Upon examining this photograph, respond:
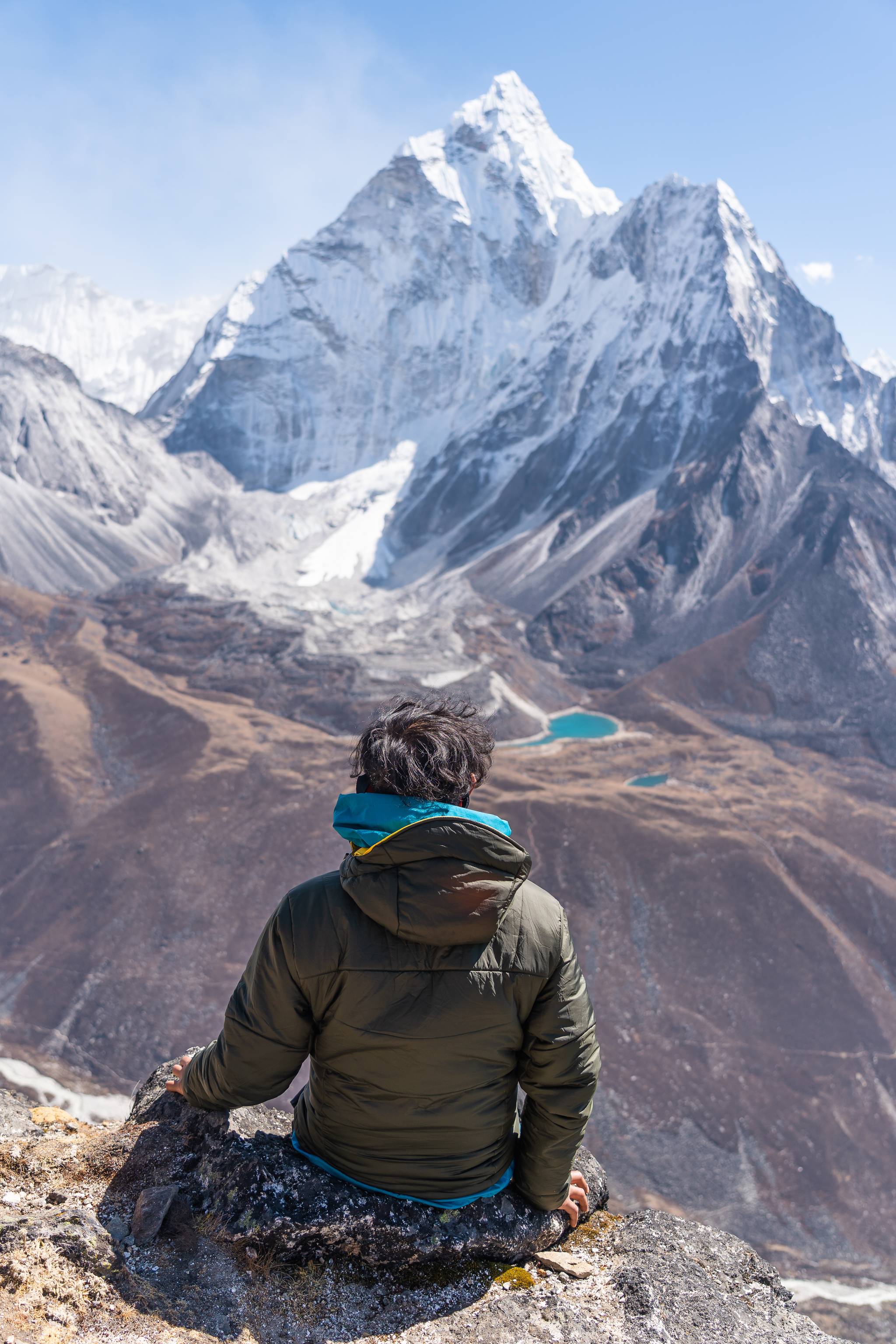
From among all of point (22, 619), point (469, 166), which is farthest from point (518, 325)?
point (22, 619)

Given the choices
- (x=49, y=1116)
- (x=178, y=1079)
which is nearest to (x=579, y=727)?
(x=49, y=1116)

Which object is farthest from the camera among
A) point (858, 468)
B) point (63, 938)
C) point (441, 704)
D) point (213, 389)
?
point (213, 389)

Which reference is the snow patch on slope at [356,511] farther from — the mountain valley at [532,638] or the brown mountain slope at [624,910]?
the brown mountain slope at [624,910]

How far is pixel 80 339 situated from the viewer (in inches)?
6890

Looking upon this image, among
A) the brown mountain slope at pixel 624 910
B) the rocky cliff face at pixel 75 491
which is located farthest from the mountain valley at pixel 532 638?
the rocky cliff face at pixel 75 491

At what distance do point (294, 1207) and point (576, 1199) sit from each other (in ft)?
3.25

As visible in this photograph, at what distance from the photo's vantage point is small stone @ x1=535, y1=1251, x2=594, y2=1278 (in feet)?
8.58

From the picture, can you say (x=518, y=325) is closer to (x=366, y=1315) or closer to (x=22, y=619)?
(x=22, y=619)

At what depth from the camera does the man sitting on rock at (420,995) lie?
2125 mm

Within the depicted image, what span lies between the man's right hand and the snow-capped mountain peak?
117 metres

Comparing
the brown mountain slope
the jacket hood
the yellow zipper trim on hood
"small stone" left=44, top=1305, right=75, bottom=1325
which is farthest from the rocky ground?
the brown mountain slope

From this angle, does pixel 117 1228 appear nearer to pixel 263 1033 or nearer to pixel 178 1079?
pixel 178 1079

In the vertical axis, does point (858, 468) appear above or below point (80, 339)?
below

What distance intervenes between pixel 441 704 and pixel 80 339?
200421mm
